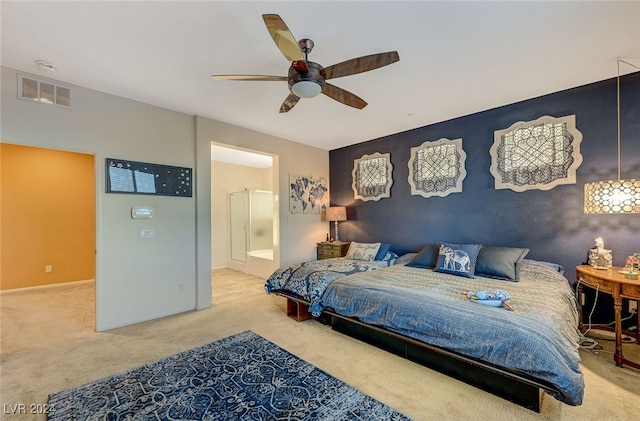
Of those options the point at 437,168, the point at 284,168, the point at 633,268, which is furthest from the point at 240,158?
the point at 633,268

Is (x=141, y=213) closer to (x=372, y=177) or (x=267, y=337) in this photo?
(x=267, y=337)

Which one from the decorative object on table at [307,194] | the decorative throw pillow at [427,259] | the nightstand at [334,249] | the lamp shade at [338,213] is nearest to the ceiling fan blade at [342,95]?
the decorative throw pillow at [427,259]

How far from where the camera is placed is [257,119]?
4027 millimetres

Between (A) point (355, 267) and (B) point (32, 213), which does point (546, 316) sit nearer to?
(A) point (355, 267)

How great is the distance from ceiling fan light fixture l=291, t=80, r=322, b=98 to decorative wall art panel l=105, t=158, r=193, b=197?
94.8 inches

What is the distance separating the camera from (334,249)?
5246 millimetres

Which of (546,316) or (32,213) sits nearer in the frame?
(546,316)

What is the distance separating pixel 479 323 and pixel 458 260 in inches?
53.8

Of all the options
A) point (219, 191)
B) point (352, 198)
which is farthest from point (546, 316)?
point (219, 191)

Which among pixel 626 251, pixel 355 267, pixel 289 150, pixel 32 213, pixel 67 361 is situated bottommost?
pixel 67 361

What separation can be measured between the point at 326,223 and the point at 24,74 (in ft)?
15.5

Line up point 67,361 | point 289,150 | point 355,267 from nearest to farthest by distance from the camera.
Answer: point 67,361 → point 355,267 → point 289,150

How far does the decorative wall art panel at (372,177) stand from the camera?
4.91m

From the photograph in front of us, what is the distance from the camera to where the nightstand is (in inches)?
205
